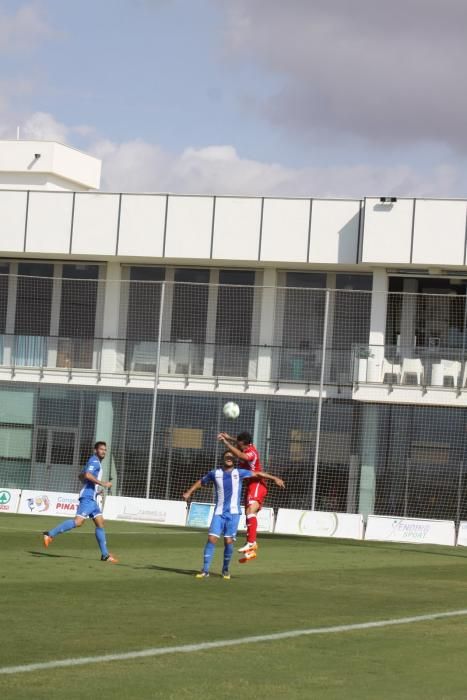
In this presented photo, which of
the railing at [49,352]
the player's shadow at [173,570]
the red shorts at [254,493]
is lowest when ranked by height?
the player's shadow at [173,570]

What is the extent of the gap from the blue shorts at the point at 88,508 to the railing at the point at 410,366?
18990mm

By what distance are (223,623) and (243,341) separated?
95.8 feet

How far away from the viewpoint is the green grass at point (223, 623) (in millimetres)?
9430

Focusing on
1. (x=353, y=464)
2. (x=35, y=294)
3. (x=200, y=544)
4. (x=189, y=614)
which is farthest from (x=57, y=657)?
(x=35, y=294)

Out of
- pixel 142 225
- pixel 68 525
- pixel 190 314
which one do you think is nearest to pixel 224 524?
pixel 68 525

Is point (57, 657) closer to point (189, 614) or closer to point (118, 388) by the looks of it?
point (189, 614)

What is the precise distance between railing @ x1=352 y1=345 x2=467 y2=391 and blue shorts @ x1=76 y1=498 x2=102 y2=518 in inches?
748

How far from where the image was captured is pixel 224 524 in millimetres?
18812

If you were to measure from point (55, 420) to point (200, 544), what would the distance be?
623 inches

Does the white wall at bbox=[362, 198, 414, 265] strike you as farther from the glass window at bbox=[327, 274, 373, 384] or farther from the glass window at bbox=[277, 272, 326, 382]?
the glass window at bbox=[277, 272, 326, 382]

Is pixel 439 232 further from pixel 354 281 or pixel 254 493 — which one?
pixel 254 493

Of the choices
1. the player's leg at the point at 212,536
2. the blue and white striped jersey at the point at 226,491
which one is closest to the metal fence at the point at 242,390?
the player's leg at the point at 212,536

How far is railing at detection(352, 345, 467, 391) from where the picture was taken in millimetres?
38562

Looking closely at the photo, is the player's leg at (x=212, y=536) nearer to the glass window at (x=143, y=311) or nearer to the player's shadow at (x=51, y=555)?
the player's shadow at (x=51, y=555)
